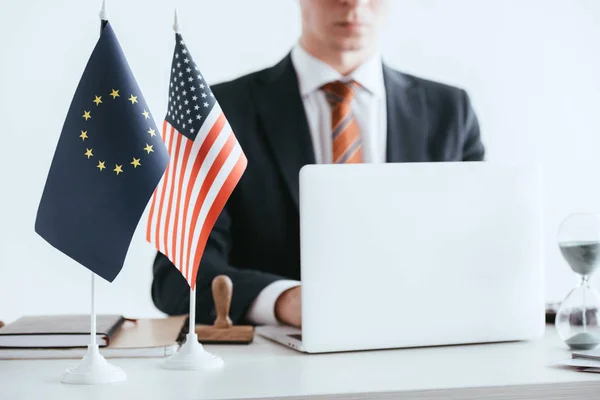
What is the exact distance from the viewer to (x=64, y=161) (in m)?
1.45

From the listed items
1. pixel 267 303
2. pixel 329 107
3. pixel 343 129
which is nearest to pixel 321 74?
pixel 329 107

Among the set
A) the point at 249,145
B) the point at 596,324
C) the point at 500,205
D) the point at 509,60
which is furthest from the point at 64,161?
the point at 509,60

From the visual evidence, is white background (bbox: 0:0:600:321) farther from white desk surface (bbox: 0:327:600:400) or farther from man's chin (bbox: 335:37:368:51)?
white desk surface (bbox: 0:327:600:400)

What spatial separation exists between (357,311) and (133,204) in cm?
48

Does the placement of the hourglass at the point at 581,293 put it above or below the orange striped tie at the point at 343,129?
below

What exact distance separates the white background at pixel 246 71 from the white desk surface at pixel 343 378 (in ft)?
6.61

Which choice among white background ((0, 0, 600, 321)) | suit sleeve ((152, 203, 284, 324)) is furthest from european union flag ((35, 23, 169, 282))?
white background ((0, 0, 600, 321))

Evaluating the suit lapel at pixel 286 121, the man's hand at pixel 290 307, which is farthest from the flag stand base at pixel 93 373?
the suit lapel at pixel 286 121

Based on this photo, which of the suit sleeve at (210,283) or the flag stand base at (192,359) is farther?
the suit sleeve at (210,283)

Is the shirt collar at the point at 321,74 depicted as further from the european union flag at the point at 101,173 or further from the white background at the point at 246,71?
the european union flag at the point at 101,173

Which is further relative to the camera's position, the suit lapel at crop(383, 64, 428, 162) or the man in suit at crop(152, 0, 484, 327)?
the suit lapel at crop(383, 64, 428, 162)

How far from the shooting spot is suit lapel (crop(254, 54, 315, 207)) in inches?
113

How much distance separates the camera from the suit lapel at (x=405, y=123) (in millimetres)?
3004

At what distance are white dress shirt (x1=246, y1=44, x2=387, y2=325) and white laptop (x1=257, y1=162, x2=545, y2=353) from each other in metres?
1.22
